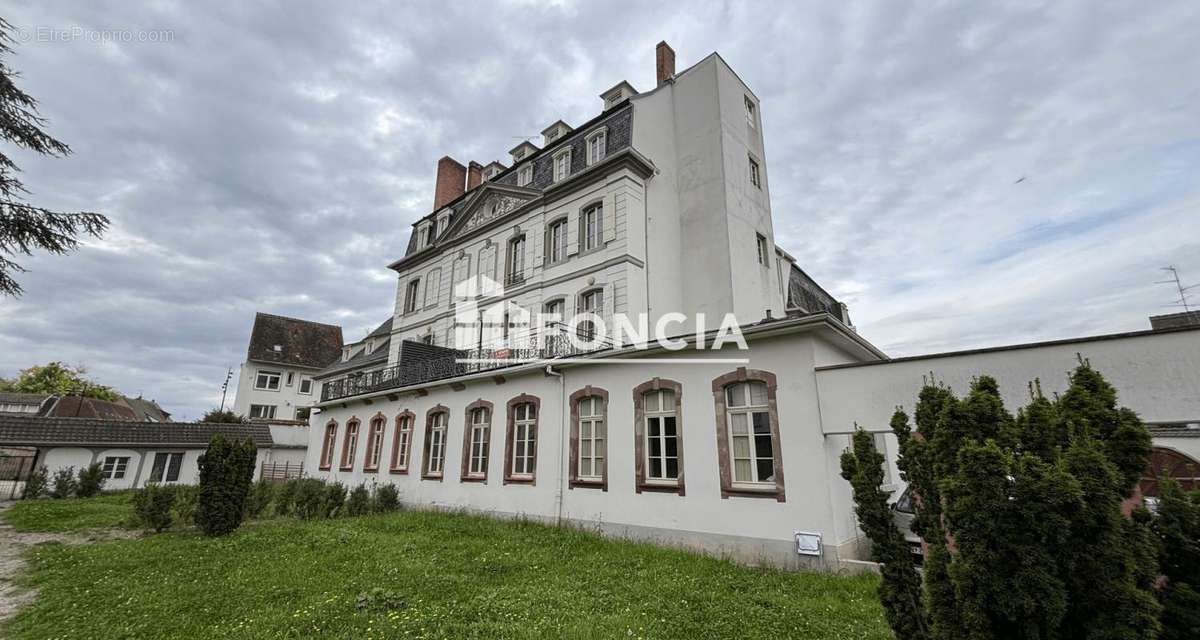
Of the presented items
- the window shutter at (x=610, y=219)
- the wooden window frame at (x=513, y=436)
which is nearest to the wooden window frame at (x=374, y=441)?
the wooden window frame at (x=513, y=436)

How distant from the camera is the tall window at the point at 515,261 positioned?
1846 centimetres

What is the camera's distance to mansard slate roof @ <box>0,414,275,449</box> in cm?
2150

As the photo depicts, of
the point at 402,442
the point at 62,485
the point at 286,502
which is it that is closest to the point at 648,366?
the point at 402,442

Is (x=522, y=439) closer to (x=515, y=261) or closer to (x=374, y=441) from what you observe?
(x=515, y=261)

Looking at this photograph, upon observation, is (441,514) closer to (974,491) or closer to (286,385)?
(974,491)

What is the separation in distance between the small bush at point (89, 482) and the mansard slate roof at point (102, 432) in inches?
69.1

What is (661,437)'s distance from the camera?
35.0 feet

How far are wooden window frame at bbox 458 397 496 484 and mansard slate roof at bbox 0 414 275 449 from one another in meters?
11.3

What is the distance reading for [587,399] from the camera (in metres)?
12.4

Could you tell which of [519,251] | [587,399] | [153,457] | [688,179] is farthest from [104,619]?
[153,457]

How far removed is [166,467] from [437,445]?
19496 mm

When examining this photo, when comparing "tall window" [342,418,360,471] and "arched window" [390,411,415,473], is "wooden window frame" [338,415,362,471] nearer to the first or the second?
"tall window" [342,418,360,471]

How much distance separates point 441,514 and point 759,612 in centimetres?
1055

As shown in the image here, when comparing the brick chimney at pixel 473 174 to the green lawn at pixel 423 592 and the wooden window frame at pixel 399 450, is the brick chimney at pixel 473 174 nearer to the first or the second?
the wooden window frame at pixel 399 450
